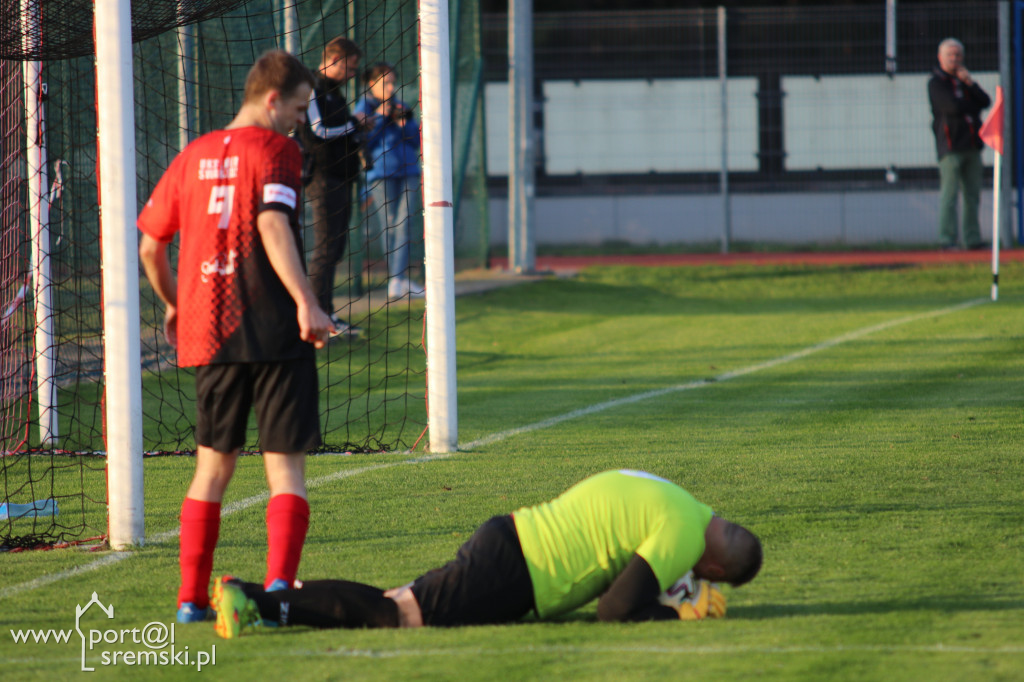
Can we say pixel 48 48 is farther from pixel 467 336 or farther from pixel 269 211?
pixel 467 336

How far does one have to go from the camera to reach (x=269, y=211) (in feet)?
12.4

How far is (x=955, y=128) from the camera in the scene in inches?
600

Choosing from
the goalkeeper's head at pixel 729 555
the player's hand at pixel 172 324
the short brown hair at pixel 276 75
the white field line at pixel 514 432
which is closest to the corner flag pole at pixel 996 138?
the white field line at pixel 514 432

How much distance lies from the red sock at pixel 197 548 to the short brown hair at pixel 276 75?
4.49 feet

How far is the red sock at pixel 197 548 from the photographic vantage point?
12.9 feet

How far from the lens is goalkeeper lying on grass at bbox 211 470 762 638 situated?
147 inches

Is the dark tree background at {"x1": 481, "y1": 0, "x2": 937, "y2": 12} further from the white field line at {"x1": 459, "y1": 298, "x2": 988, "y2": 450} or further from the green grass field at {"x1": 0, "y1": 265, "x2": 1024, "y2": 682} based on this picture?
the green grass field at {"x1": 0, "y1": 265, "x2": 1024, "y2": 682}

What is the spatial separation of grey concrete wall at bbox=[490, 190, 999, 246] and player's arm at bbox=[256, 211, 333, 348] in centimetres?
1689

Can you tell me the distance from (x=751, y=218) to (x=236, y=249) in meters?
16.9

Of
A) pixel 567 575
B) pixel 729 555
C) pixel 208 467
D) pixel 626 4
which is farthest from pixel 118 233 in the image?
pixel 626 4

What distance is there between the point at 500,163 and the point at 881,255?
6.75 metres

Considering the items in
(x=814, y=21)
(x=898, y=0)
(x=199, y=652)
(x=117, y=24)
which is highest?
(x=898, y=0)

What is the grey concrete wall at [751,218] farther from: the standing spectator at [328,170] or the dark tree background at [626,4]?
the standing spectator at [328,170]

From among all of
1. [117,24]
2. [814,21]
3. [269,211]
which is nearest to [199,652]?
[269,211]
